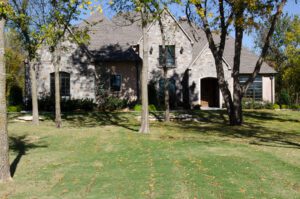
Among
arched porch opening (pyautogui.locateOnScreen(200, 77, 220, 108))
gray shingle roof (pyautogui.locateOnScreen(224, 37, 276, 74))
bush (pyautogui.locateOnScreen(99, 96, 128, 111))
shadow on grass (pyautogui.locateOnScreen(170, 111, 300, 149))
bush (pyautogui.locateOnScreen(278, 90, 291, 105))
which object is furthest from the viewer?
bush (pyautogui.locateOnScreen(278, 90, 291, 105))

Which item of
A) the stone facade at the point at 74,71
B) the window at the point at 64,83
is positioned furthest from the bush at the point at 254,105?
the window at the point at 64,83

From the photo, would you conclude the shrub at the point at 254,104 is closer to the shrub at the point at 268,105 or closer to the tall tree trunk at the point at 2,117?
the shrub at the point at 268,105

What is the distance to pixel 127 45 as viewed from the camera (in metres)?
33.2

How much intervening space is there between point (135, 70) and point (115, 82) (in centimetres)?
201

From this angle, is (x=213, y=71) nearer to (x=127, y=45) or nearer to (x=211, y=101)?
(x=211, y=101)

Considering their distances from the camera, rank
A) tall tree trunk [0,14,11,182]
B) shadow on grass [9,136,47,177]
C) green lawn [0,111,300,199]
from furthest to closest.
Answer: shadow on grass [9,136,47,177], tall tree trunk [0,14,11,182], green lawn [0,111,300,199]

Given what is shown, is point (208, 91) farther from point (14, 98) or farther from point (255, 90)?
point (14, 98)

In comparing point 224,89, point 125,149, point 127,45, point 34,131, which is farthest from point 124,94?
point 125,149

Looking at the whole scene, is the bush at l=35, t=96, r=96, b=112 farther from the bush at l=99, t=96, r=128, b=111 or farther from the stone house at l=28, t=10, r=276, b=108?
the stone house at l=28, t=10, r=276, b=108

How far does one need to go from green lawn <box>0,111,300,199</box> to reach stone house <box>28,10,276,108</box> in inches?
583

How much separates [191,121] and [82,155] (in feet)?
42.9

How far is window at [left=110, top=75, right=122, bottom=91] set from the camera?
105 ft

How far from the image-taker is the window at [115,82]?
A: 32.1 metres

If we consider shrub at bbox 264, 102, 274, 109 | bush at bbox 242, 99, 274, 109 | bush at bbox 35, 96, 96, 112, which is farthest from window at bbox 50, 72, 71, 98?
shrub at bbox 264, 102, 274, 109
